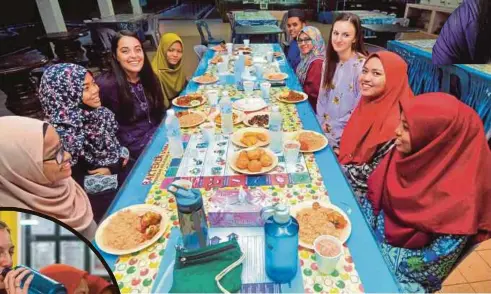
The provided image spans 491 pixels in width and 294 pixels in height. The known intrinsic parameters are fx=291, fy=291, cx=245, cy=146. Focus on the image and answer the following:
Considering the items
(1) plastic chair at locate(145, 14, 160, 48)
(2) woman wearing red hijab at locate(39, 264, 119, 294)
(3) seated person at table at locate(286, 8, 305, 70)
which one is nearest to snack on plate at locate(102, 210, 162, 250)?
(2) woman wearing red hijab at locate(39, 264, 119, 294)

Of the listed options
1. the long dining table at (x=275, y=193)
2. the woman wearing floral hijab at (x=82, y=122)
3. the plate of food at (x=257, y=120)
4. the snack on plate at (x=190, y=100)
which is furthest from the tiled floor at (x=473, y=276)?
the woman wearing floral hijab at (x=82, y=122)

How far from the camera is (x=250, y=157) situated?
1506 mm

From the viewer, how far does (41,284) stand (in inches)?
21.3

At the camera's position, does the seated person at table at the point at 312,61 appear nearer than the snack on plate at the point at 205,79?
No

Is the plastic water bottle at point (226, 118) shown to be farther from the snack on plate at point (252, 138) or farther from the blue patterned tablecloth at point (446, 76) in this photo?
the blue patterned tablecloth at point (446, 76)

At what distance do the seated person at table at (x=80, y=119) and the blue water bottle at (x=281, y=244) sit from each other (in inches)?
51.8

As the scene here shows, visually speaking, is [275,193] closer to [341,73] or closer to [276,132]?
[276,132]

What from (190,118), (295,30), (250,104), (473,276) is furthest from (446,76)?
(190,118)

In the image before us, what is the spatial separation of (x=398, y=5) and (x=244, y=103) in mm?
10373

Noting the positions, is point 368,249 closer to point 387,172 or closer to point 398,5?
point 387,172

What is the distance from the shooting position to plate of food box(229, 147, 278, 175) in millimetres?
1460

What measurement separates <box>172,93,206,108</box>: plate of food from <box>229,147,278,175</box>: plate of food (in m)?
0.93

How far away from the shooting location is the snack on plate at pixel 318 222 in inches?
42.3

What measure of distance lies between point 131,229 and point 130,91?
Result: 1498 millimetres
